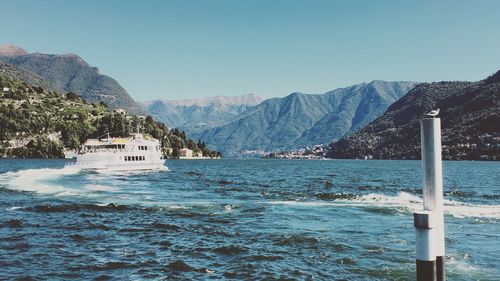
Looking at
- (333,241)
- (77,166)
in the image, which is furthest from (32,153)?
(333,241)

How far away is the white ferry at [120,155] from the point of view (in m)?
95.7

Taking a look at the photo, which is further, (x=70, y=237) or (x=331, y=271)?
(x=70, y=237)

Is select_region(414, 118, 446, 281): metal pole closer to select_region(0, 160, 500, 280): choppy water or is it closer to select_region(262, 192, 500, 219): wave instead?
select_region(0, 160, 500, 280): choppy water

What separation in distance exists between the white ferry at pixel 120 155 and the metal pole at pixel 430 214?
92.6m

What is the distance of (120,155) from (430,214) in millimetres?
97594

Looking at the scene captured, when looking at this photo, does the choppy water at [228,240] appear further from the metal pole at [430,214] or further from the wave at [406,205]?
the metal pole at [430,214]

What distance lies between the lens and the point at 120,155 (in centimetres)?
10069

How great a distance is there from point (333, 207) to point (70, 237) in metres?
19.9

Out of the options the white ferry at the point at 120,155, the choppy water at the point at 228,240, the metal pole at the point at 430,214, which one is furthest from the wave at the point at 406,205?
the white ferry at the point at 120,155

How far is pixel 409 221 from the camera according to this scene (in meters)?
28.7

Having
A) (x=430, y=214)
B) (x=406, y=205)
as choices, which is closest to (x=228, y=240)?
(x=430, y=214)

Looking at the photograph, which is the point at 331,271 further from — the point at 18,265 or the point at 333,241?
the point at 18,265

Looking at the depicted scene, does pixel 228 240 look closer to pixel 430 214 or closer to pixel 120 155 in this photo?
pixel 430 214

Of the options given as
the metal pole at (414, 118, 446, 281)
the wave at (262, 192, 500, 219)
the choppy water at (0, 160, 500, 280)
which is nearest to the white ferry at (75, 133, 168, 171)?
the choppy water at (0, 160, 500, 280)
